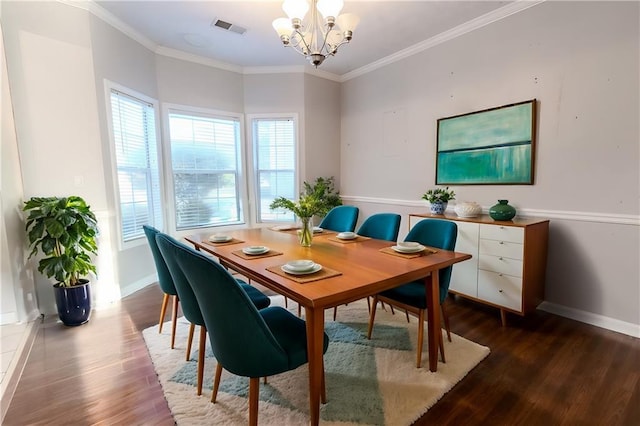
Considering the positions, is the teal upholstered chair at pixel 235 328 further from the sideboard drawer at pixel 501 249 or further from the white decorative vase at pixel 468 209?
the white decorative vase at pixel 468 209

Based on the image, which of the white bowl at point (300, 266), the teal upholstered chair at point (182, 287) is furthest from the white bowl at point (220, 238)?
the white bowl at point (300, 266)

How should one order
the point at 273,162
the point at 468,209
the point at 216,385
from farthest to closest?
the point at 273,162 < the point at 468,209 < the point at 216,385

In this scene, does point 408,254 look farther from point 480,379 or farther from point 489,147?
point 489,147

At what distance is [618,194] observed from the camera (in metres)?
2.38

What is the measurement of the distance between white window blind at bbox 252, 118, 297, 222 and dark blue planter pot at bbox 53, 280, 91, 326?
7.85 feet

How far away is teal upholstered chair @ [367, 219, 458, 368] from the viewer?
199 centimetres

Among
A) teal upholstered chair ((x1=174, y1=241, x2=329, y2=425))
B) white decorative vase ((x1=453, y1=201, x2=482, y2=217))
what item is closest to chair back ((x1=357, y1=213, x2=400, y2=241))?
white decorative vase ((x1=453, y1=201, x2=482, y2=217))

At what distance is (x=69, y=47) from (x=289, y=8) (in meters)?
2.14

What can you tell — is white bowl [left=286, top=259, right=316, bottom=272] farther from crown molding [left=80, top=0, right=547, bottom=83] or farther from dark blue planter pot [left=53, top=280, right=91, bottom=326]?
crown molding [left=80, top=0, right=547, bottom=83]

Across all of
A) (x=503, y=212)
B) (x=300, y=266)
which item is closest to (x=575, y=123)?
(x=503, y=212)

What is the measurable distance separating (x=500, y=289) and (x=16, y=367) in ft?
11.9

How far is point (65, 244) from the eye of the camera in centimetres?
252

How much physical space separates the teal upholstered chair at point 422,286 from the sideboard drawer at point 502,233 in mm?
644

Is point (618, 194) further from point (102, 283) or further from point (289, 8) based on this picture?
point (102, 283)
